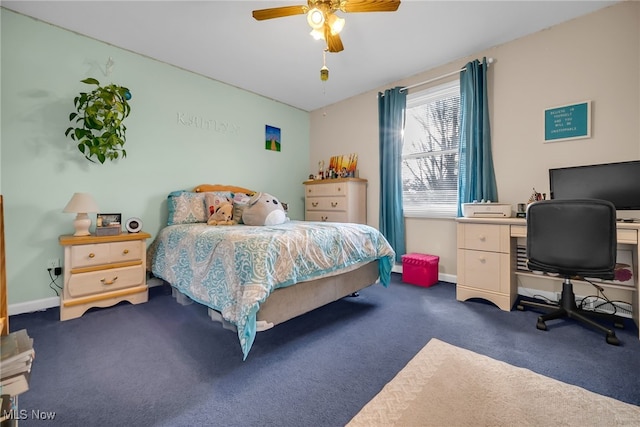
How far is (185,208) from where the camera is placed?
3102 millimetres

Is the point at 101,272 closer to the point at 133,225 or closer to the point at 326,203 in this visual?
the point at 133,225

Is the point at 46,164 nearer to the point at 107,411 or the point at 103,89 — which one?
the point at 103,89

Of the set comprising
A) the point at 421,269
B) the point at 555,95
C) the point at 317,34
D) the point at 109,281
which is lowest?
the point at 421,269

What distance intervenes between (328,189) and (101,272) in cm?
281

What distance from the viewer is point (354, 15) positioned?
94.7 inches

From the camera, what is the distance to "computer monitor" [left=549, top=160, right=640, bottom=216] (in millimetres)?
2111

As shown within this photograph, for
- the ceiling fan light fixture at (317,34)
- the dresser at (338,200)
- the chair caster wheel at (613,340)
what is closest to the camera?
the chair caster wheel at (613,340)

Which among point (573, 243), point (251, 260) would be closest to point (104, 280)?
point (251, 260)

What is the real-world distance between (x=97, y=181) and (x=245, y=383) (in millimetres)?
2578

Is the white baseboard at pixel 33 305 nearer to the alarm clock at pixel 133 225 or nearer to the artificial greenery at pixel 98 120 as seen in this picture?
the alarm clock at pixel 133 225

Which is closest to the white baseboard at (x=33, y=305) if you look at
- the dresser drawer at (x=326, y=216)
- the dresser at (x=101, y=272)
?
the dresser at (x=101, y=272)

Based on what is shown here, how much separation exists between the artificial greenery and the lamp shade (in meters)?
0.42

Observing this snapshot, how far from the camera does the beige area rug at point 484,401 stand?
1.20 meters

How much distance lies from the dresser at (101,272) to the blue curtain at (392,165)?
2884 millimetres
